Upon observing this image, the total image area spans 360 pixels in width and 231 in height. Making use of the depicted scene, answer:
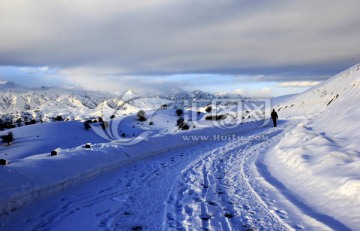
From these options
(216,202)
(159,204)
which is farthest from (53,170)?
(216,202)

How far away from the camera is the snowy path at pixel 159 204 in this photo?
602cm

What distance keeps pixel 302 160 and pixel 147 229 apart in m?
6.07

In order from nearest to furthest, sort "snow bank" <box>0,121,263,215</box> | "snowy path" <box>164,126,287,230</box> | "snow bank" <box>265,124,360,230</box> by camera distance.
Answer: "snowy path" <box>164,126,287,230</box> < "snow bank" <box>265,124,360,230</box> < "snow bank" <box>0,121,263,215</box>

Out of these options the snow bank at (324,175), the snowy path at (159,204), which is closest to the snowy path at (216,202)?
the snowy path at (159,204)

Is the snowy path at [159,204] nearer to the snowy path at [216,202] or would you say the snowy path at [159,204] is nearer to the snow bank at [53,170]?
the snowy path at [216,202]

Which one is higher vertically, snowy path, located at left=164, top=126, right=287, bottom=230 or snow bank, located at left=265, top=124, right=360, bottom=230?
snow bank, located at left=265, top=124, right=360, bottom=230

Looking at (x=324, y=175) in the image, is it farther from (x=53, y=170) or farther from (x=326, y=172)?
(x=53, y=170)

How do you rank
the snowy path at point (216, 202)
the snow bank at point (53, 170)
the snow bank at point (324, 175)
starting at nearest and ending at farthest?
1. the snowy path at point (216, 202)
2. the snow bank at point (324, 175)
3. the snow bank at point (53, 170)

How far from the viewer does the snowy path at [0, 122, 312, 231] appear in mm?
6016

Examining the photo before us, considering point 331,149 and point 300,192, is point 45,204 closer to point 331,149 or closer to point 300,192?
point 300,192

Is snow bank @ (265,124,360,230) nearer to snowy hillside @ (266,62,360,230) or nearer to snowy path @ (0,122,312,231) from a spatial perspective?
snowy hillside @ (266,62,360,230)

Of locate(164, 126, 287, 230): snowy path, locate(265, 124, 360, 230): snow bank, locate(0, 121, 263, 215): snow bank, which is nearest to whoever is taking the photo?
locate(164, 126, 287, 230): snowy path

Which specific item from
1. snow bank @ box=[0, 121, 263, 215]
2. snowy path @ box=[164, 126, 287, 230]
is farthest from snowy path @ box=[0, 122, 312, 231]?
snow bank @ box=[0, 121, 263, 215]

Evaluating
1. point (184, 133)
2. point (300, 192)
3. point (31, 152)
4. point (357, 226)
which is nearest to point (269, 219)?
point (357, 226)
